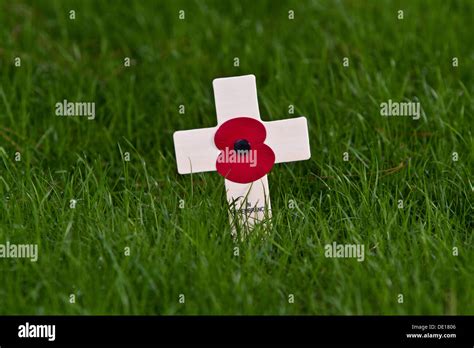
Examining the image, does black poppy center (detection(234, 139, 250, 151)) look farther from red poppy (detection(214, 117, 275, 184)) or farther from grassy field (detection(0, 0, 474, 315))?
grassy field (detection(0, 0, 474, 315))

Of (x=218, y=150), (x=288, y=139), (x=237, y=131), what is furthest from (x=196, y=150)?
(x=288, y=139)

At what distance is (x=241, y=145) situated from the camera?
12.5 ft

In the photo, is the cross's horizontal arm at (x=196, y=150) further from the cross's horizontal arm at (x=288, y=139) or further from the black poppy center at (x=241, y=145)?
the cross's horizontal arm at (x=288, y=139)

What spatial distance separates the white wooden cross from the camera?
3818 millimetres

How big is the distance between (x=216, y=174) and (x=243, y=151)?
1.68 feet

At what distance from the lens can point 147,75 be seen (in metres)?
5.46

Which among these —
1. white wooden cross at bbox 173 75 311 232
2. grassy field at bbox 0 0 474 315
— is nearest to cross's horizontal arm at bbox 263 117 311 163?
white wooden cross at bbox 173 75 311 232

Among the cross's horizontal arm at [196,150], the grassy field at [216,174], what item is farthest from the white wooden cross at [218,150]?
the grassy field at [216,174]

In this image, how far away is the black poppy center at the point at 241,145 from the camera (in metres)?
3.82

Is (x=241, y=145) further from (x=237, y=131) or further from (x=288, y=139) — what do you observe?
(x=288, y=139)

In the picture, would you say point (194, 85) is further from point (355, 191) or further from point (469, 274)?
point (469, 274)

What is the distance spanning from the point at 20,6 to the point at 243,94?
3.13 metres
